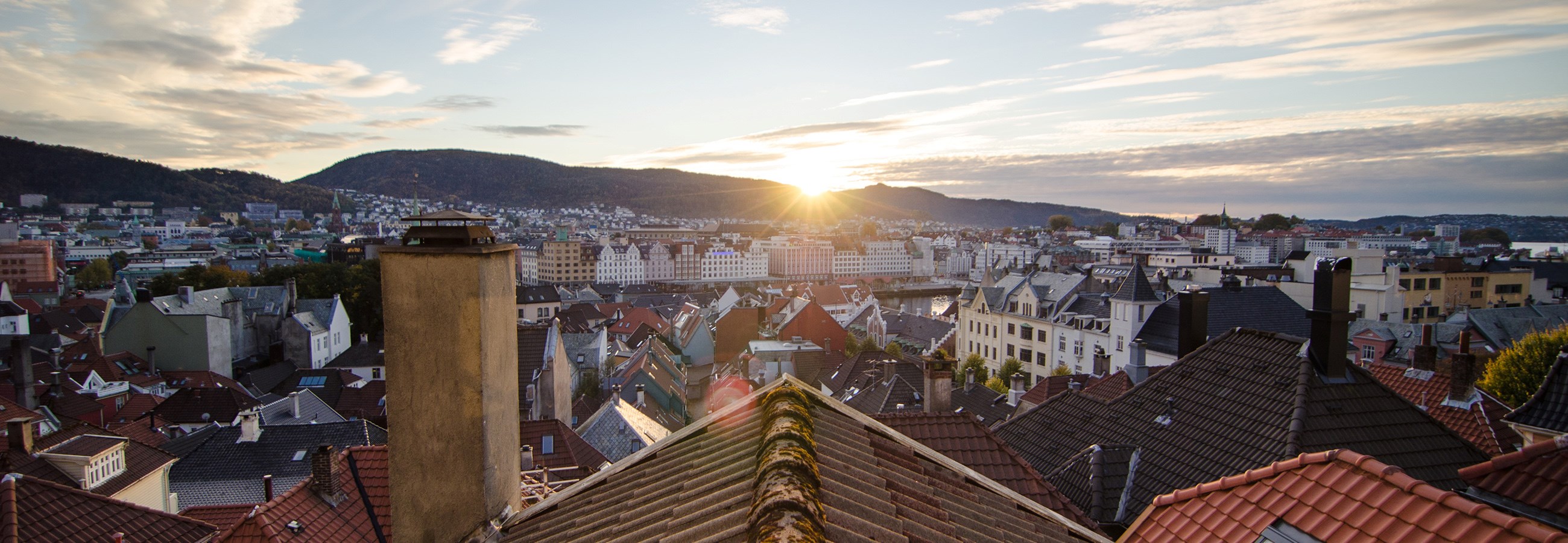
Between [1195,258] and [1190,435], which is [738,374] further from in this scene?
[1195,258]

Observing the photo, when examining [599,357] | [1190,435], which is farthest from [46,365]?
[1190,435]

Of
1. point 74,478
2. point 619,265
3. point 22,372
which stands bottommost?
point 619,265

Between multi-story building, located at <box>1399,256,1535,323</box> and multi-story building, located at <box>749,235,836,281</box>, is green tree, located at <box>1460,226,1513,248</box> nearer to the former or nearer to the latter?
multi-story building, located at <box>1399,256,1535,323</box>

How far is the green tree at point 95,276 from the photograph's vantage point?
257 ft

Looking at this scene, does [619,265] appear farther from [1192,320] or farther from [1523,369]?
[1192,320]

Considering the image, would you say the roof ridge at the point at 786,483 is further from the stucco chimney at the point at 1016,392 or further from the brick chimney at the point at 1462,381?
the stucco chimney at the point at 1016,392

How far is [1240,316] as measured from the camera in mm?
23516

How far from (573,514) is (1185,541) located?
3248mm

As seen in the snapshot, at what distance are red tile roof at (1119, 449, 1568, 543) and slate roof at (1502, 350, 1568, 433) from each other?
5781 mm

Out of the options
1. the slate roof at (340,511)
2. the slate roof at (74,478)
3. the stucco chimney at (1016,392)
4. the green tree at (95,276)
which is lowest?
the green tree at (95,276)

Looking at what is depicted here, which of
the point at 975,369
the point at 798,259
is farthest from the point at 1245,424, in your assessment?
the point at 798,259

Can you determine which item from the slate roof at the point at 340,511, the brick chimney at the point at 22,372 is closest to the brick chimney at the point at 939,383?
the slate roof at the point at 340,511

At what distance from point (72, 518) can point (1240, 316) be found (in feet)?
88.2

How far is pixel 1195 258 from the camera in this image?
78.8 m
